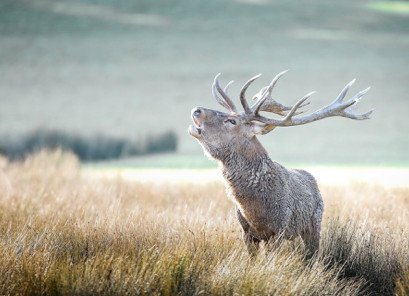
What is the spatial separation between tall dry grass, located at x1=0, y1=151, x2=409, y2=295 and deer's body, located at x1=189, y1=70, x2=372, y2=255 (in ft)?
0.87

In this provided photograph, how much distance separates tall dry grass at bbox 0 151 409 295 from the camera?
447cm

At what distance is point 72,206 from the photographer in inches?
332

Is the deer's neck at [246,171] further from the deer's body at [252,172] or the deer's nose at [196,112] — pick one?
the deer's nose at [196,112]

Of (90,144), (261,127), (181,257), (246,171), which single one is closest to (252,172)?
(246,171)

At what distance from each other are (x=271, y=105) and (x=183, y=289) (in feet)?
8.52

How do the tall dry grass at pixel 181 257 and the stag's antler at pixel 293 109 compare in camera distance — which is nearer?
the tall dry grass at pixel 181 257

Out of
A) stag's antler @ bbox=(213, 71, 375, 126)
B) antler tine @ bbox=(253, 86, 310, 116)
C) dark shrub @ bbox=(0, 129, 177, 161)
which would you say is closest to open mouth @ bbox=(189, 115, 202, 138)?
stag's antler @ bbox=(213, 71, 375, 126)

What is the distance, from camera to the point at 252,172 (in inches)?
215

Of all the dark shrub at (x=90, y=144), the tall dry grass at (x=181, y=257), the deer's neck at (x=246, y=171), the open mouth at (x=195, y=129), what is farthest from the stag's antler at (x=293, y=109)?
the dark shrub at (x=90, y=144)

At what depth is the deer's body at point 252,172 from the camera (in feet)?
17.6

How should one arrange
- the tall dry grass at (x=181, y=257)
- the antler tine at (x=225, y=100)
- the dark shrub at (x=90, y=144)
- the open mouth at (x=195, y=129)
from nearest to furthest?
the tall dry grass at (x=181, y=257) < the open mouth at (x=195, y=129) < the antler tine at (x=225, y=100) < the dark shrub at (x=90, y=144)

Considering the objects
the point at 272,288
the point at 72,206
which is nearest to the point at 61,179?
the point at 72,206

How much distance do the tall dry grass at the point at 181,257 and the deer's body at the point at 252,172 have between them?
27 cm

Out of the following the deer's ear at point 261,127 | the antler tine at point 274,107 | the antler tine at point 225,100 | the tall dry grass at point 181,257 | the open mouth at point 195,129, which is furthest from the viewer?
the antler tine at point 274,107
